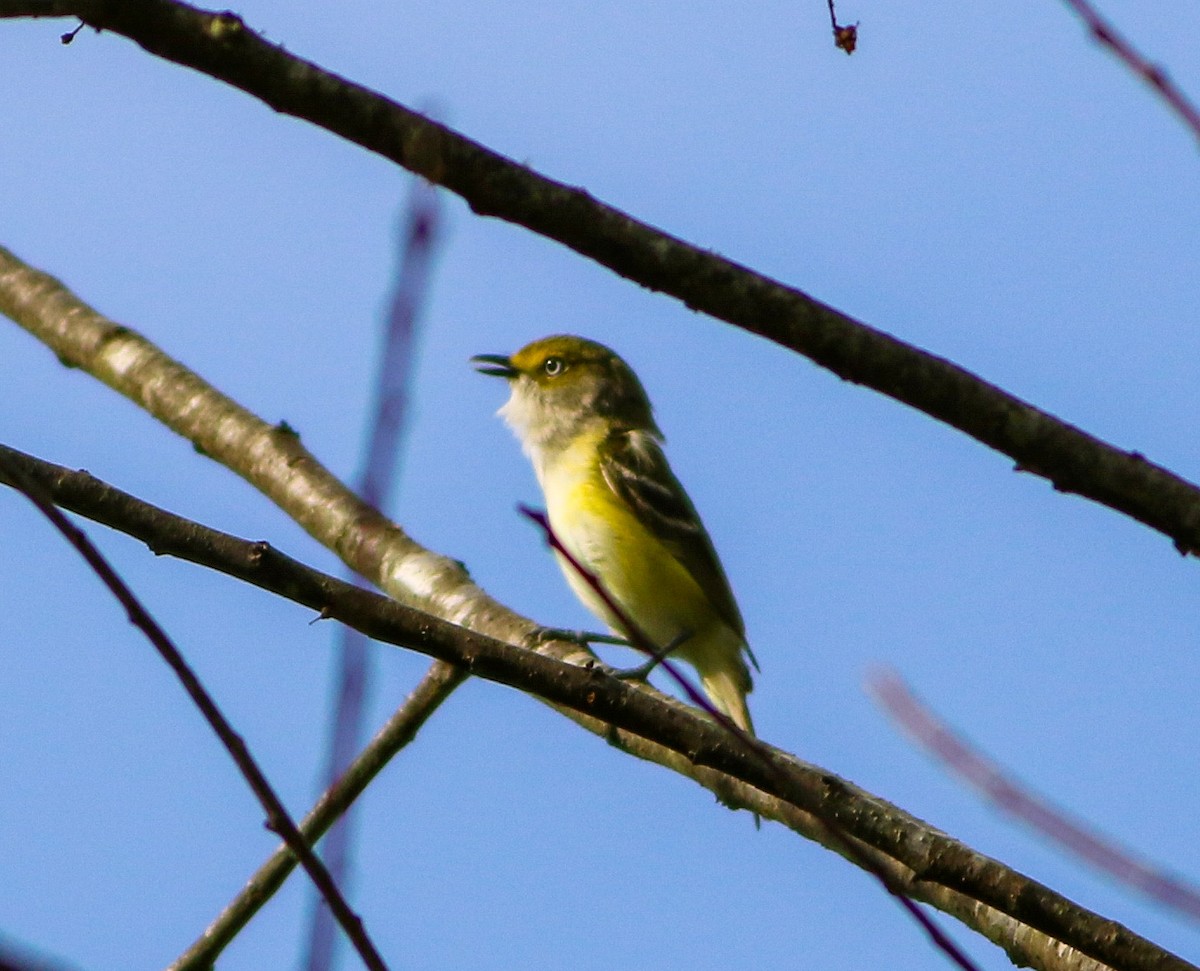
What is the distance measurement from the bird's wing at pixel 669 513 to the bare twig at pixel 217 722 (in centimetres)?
606

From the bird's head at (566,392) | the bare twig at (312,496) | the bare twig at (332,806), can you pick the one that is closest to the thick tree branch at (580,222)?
the bare twig at (312,496)

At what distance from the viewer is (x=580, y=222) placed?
209 cm

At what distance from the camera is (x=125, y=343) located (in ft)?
21.2

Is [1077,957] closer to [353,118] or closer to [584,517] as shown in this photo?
[353,118]

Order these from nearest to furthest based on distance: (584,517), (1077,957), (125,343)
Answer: (1077,957) < (125,343) < (584,517)

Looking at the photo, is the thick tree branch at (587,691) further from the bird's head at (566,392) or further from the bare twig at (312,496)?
the bird's head at (566,392)

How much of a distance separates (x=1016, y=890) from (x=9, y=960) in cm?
196

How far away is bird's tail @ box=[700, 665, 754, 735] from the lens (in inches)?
299

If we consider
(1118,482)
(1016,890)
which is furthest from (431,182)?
(1016,890)

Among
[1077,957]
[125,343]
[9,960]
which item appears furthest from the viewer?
[125,343]

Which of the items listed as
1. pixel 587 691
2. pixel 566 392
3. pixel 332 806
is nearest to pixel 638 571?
pixel 566 392

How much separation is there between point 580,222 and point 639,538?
225 inches

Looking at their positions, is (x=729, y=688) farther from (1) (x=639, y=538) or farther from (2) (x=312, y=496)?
(2) (x=312, y=496)

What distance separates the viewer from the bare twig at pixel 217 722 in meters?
1.66
